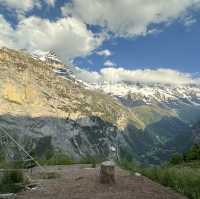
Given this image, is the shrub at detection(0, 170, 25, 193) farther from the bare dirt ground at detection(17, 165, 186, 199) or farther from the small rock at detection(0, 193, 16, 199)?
the small rock at detection(0, 193, 16, 199)

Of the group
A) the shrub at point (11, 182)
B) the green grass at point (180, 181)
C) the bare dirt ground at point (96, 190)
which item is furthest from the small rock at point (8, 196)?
the green grass at point (180, 181)

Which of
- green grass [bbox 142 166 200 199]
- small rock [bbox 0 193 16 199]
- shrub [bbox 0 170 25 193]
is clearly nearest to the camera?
small rock [bbox 0 193 16 199]

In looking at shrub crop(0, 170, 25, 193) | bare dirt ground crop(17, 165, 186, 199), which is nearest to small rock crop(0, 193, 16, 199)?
bare dirt ground crop(17, 165, 186, 199)

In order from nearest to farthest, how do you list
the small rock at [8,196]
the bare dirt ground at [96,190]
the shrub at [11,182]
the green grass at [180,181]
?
the small rock at [8,196] < the bare dirt ground at [96,190] < the green grass at [180,181] < the shrub at [11,182]

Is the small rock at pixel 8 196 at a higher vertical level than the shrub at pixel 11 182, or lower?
lower

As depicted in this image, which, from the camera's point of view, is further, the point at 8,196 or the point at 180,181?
the point at 180,181

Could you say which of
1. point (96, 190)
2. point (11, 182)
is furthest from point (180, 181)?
point (11, 182)

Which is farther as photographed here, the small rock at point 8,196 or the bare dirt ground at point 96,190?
the bare dirt ground at point 96,190

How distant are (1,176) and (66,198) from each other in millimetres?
6425

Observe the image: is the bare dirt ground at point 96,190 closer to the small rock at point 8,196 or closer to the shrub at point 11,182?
the small rock at point 8,196

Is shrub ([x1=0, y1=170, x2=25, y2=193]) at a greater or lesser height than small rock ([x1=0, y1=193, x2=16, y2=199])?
greater

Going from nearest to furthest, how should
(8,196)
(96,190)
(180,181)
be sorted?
(8,196), (96,190), (180,181)

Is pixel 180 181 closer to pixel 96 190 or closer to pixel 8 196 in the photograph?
pixel 96 190

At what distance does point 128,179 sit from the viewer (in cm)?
2178
